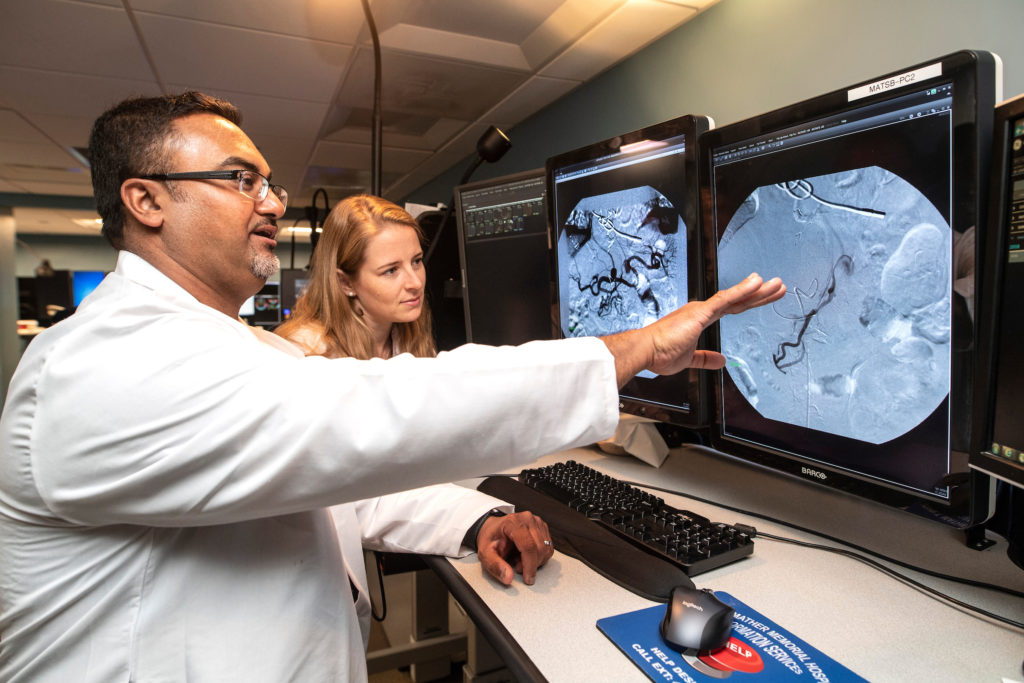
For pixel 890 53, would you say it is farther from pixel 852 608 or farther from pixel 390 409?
pixel 390 409

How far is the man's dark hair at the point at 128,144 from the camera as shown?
85 centimetres

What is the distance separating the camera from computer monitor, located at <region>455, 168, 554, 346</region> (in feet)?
4.60

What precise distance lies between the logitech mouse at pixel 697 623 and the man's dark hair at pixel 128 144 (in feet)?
2.81

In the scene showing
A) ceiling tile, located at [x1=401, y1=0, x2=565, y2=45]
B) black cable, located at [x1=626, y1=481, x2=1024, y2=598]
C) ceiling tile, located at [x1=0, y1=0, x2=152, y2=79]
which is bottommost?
black cable, located at [x1=626, y1=481, x2=1024, y2=598]

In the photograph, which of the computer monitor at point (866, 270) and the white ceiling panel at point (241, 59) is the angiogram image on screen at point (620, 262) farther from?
the white ceiling panel at point (241, 59)

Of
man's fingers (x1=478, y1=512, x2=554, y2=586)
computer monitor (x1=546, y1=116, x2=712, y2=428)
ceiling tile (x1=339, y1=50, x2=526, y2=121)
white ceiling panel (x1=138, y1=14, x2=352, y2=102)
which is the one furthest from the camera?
ceiling tile (x1=339, y1=50, x2=526, y2=121)

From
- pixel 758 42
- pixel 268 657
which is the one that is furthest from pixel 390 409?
pixel 758 42

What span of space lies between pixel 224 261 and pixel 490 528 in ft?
1.76

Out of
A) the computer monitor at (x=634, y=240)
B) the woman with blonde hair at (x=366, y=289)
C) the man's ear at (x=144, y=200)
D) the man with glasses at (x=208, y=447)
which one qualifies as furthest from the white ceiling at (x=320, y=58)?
the man with glasses at (x=208, y=447)

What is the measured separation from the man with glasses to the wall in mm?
1114

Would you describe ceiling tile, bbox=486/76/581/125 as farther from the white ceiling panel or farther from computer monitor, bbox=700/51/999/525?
computer monitor, bbox=700/51/999/525

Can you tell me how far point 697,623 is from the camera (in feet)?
1.90

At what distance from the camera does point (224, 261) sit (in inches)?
34.1

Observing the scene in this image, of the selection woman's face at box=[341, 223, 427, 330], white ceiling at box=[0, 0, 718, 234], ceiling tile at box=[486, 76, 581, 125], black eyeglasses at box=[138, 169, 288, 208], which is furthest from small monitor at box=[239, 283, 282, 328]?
black eyeglasses at box=[138, 169, 288, 208]
